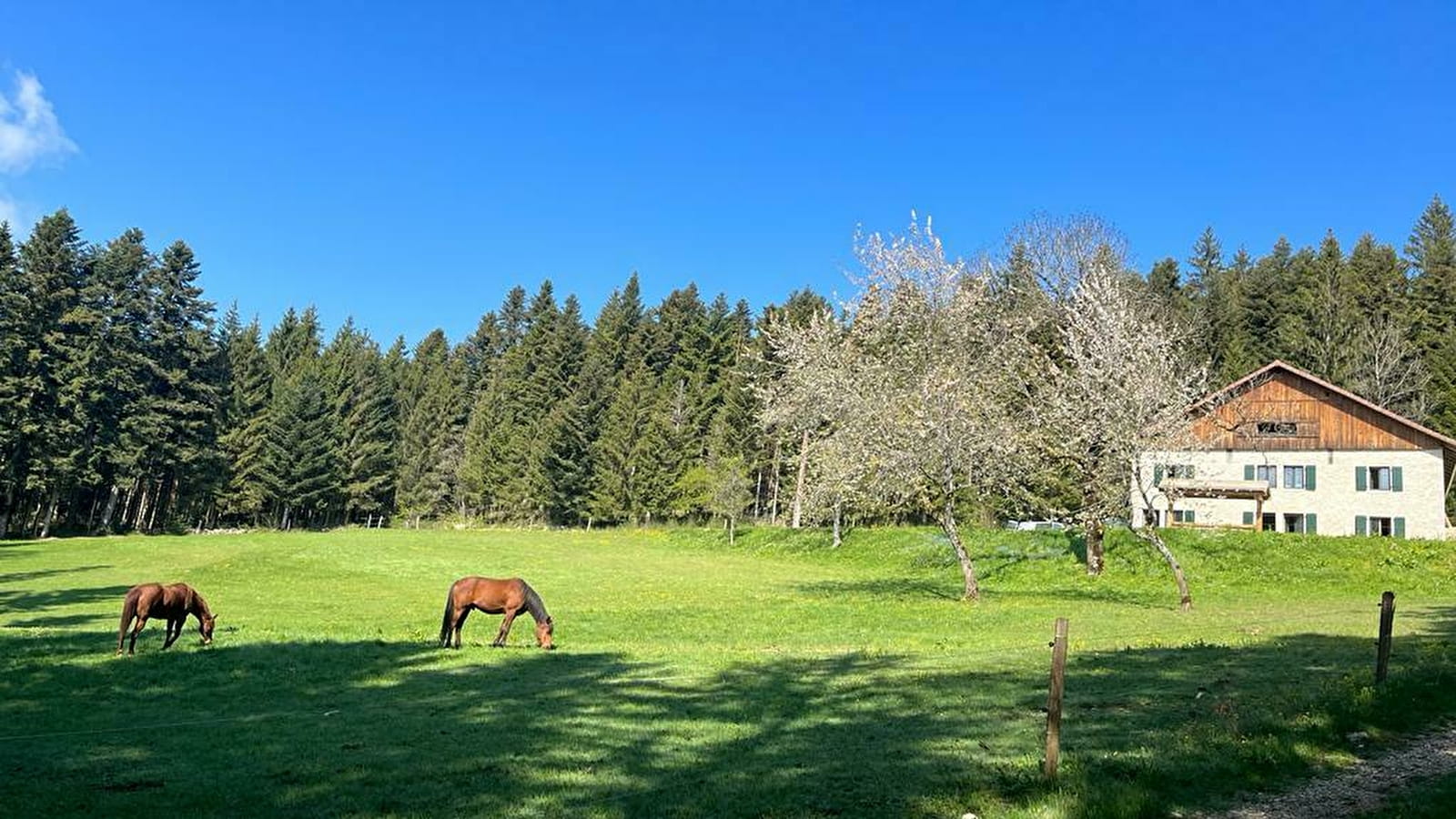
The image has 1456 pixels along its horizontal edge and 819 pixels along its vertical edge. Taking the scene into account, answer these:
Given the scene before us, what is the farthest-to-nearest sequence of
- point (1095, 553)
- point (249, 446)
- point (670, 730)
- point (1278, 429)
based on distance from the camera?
point (249, 446) → point (1278, 429) → point (1095, 553) → point (670, 730)

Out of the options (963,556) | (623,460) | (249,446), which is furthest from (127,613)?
A: (249,446)

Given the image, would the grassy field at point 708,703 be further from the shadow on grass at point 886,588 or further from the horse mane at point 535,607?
the horse mane at point 535,607

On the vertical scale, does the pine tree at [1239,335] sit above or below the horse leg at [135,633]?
above

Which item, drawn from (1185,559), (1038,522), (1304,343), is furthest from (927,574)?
(1304,343)

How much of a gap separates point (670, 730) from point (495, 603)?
11.3 m

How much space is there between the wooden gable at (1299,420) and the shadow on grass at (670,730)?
137 feet

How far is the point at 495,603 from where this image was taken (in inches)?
869

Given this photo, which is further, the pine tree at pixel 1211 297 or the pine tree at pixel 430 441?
the pine tree at pixel 430 441

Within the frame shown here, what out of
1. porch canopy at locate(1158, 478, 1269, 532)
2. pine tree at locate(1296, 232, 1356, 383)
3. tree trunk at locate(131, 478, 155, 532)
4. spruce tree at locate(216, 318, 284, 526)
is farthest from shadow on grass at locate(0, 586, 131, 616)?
pine tree at locate(1296, 232, 1356, 383)

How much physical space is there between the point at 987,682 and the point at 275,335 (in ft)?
371

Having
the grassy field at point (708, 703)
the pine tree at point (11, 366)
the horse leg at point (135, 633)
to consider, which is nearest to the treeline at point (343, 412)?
the pine tree at point (11, 366)

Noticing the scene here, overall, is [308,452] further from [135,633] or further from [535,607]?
[535,607]

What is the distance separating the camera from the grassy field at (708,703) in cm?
884

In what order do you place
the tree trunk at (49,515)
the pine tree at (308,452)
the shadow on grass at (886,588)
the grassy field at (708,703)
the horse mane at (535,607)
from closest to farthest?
the grassy field at (708,703), the horse mane at (535,607), the shadow on grass at (886,588), the tree trunk at (49,515), the pine tree at (308,452)
